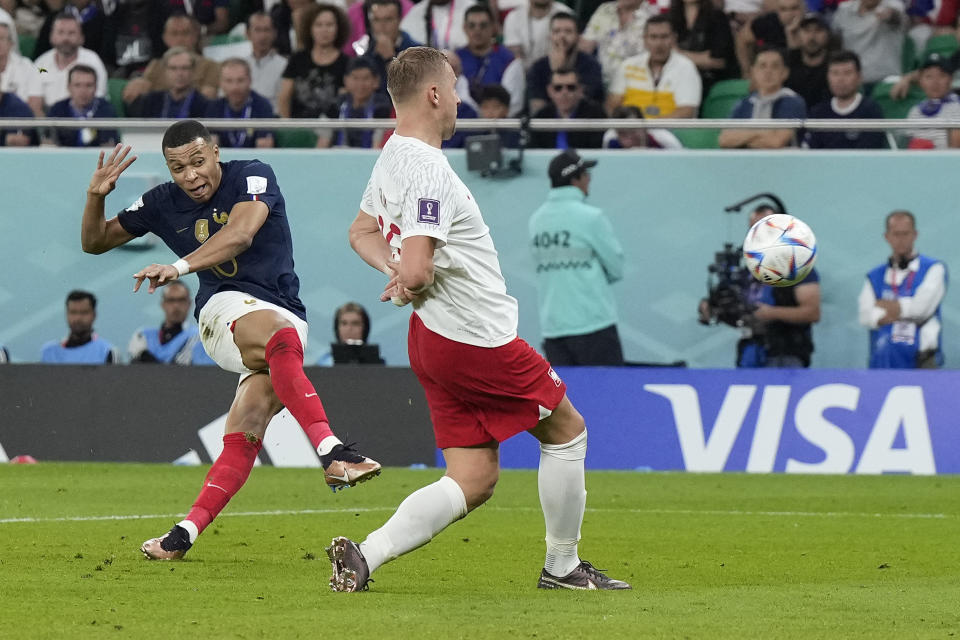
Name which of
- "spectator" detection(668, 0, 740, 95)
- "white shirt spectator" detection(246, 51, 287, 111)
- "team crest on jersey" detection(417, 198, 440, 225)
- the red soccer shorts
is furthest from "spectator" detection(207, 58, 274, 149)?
"team crest on jersey" detection(417, 198, 440, 225)

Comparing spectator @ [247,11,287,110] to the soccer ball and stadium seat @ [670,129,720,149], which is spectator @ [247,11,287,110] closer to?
stadium seat @ [670,129,720,149]

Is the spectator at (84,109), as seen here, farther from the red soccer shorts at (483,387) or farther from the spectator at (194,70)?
the red soccer shorts at (483,387)

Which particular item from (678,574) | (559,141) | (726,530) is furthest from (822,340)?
(678,574)

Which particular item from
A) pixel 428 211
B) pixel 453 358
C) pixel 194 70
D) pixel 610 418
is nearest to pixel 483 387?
pixel 453 358

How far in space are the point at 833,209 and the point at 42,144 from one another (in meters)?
8.00

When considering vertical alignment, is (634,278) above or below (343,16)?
below

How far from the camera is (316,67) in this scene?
15297mm

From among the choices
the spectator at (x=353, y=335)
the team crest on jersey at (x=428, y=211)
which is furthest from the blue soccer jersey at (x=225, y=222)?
the spectator at (x=353, y=335)

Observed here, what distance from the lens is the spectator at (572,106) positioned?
47.5 ft

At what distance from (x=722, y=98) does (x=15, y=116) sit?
23.6ft

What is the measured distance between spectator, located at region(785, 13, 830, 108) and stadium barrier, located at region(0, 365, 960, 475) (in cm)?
A: 297

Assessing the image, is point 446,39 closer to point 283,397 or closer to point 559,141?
point 559,141

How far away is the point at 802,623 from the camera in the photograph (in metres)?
4.96

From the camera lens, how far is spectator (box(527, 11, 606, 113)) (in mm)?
14430
